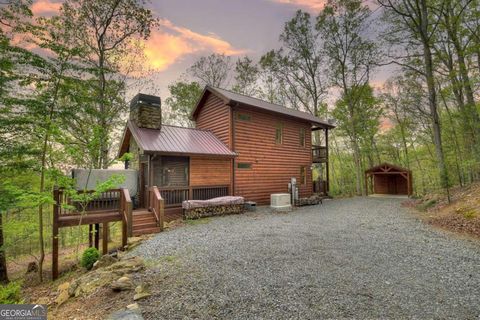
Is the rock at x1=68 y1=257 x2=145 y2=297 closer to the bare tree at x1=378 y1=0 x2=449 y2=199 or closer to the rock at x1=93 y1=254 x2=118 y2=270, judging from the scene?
the rock at x1=93 y1=254 x2=118 y2=270

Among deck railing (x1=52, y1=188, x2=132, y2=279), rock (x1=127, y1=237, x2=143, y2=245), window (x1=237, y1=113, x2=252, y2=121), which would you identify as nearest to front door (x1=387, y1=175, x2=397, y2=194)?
window (x1=237, y1=113, x2=252, y2=121)

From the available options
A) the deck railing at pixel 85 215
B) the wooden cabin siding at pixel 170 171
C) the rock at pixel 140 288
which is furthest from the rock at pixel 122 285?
the wooden cabin siding at pixel 170 171

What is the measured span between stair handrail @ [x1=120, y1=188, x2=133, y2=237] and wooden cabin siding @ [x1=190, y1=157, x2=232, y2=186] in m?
3.25

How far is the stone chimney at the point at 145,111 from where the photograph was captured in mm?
10992

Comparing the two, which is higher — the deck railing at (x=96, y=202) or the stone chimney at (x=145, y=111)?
the stone chimney at (x=145, y=111)

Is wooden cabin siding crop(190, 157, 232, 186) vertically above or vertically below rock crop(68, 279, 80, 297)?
above

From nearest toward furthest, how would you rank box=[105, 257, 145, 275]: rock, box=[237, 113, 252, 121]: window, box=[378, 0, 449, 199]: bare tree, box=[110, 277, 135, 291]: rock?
box=[110, 277, 135, 291]: rock < box=[105, 257, 145, 275]: rock < box=[378, 0, 449, 199]: bare tree < box=[237, 113, 252, 121]: window

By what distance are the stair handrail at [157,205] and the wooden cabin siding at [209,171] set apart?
6.66ft

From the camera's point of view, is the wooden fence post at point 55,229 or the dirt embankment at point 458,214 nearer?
the wooden fence post at point 55,229

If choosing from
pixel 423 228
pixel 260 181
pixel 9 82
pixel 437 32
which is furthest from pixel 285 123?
pixel 9 82

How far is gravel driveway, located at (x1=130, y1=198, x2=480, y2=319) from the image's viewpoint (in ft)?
10.1

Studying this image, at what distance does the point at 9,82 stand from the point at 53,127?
8.32 ft

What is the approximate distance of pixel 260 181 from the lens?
13.7 meters

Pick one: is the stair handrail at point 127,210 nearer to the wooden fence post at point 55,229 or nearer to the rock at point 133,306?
the wooden fence post at point 55,229
